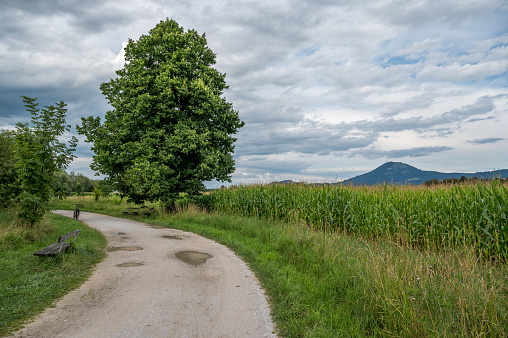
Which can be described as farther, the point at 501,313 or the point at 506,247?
the point at 506,247

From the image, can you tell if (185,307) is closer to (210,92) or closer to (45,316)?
(45,316)

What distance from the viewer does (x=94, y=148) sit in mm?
23312

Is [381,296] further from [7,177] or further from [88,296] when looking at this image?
[7,177]

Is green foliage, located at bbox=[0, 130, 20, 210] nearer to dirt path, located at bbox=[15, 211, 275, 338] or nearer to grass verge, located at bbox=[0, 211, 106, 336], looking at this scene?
grass verge, located at bbox=[0, 211, 106, 336]

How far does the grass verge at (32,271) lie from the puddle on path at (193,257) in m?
2.55

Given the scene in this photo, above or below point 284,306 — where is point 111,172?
above

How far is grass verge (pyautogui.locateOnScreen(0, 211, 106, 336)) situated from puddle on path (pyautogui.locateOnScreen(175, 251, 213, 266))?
8.36ft

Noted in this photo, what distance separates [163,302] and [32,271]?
14.6 feet

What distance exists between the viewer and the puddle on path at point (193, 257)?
909 cm

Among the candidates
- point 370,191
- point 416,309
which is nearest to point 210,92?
point 370,191

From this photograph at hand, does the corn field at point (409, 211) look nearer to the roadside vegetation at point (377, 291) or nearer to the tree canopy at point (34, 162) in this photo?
the roadside vegetation at point (377, 291)

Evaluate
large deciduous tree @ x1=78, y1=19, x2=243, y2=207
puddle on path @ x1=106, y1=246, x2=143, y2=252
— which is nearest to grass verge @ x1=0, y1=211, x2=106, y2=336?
puddle on path @ x1=106, y1=246, x2=143, y2=252

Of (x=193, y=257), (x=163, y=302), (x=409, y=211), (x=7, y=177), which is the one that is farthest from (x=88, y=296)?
(x=7, y=177)

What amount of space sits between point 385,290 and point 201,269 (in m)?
5.00
